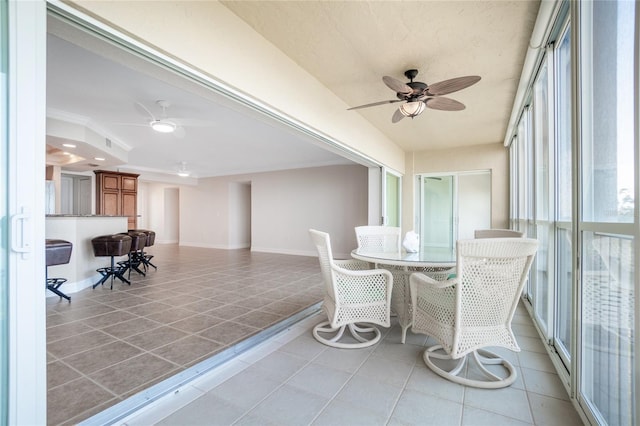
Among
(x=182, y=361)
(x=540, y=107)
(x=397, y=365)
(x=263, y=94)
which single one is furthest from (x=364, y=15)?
(x=182, y=361)

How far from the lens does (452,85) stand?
A: 241cm

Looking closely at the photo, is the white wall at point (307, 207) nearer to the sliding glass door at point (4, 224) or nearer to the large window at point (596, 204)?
the large window at point (596, 204)

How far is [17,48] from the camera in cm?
105

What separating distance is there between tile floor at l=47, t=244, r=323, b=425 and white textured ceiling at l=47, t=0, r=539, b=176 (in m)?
2.03

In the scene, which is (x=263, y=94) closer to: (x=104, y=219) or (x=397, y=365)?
(x=397, y=365)

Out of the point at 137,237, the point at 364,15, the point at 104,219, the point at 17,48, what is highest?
the point at 364,15

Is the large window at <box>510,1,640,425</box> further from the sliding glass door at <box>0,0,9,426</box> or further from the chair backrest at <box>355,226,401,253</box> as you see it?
the sliding glass door at <box>0,0,9,426</box>

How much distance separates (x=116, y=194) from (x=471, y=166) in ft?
29.6

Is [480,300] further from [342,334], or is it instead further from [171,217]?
[171,217]

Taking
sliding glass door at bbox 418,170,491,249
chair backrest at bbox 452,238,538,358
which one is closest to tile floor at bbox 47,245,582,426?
chair backrest at bbox 452,238,538,358

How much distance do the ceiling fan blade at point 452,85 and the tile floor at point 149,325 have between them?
8.75 feet

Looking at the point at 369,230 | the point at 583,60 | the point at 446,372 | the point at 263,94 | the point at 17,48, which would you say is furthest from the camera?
the point at 369,230

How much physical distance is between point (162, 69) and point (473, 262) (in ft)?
7.34

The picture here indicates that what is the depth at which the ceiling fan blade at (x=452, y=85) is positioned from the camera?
229 centimetres
